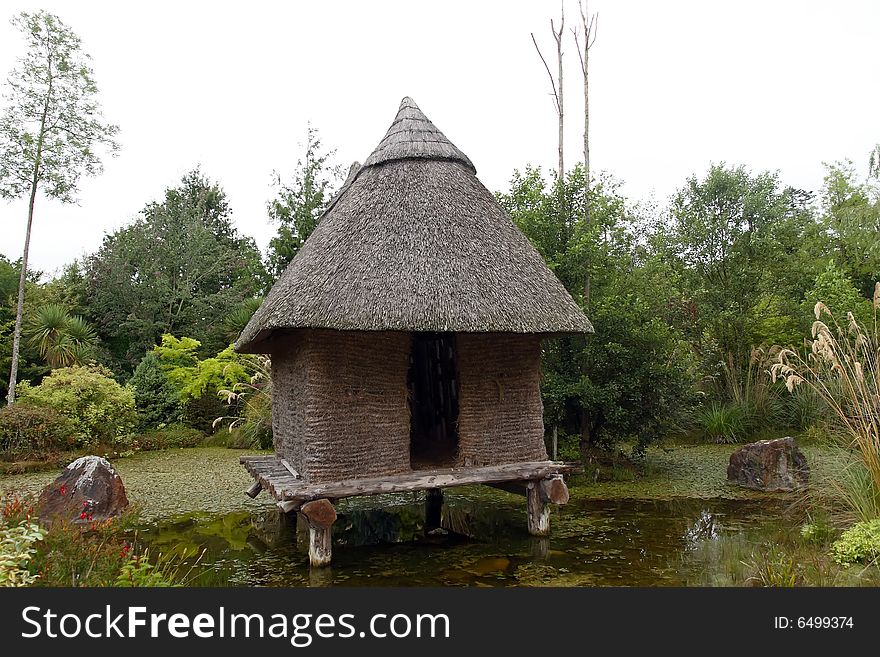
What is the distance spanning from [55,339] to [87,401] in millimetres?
4019

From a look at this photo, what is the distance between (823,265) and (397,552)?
51.1 feet

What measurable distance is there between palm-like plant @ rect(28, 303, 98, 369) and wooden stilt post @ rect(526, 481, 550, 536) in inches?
523

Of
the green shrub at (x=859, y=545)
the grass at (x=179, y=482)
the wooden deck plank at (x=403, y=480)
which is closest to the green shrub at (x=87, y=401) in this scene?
the grass at (x=179, y=482)

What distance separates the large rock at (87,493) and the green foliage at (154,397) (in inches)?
295

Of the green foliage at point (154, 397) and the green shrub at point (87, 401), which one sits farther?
the green foliage at point (154, 397)

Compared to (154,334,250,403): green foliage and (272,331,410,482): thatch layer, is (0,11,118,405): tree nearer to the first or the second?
(154,334,250,403): green foliage

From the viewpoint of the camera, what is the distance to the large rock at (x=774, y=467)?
9344mm

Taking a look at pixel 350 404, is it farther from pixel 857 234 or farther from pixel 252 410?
pixel 857 234

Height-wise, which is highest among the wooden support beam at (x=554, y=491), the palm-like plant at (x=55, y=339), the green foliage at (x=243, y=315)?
the green foliage at (x=243, y=315)

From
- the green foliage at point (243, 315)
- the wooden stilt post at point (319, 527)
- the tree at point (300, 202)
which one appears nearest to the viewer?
the wooden stilt post at point (319, 527)

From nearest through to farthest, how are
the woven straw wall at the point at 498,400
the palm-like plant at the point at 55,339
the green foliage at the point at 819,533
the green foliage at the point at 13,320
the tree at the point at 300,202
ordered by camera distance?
the green foliage at the point at 819,533, the woven straw wall at the point at 498,400, the palm-like plant at the point at 55,339, the green foliage at the point at 13,320, the tree at the point at 300,202

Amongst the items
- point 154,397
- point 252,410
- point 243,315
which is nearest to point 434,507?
point 252,410

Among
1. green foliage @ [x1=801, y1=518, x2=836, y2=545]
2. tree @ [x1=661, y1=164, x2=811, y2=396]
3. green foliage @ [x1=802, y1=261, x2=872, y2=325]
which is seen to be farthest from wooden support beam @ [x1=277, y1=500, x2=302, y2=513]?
green foliage @ [x1=802, y1=261, x2=872, y2=325]

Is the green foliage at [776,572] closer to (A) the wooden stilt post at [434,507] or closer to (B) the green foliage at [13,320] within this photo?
(A) the wooden stilt post at [434,507]
